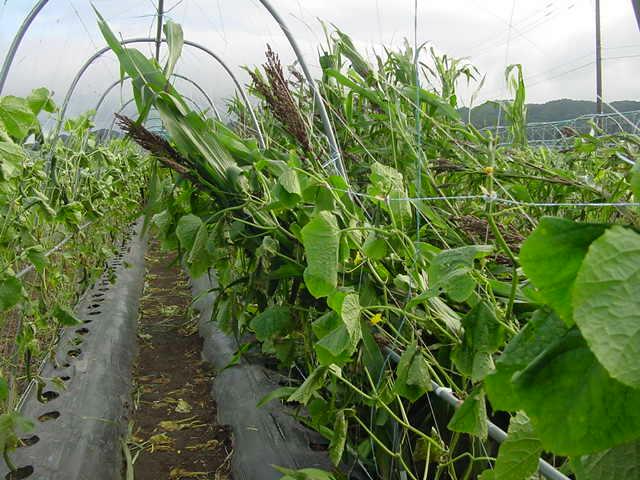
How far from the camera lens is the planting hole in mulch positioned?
2.07 meters

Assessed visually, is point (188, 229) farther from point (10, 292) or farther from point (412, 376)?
point (412, 376)

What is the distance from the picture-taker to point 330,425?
5.29ft

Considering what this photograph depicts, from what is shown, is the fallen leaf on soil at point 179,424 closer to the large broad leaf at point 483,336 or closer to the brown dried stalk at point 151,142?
the brown dried stalk at point 151,142

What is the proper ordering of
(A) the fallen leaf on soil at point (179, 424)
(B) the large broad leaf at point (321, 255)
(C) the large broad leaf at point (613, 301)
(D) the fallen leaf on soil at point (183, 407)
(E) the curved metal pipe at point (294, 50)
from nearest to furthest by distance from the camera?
(C) the large broad leaf at point (613, 301) → (B) the large broad leaf at point (321, 255) → (E) the curved metal pipe at point (294, 50) → (A) the fallen leaf on soil at point (179, 424) → (D) the fallen leaf on soil at point (183, 407)

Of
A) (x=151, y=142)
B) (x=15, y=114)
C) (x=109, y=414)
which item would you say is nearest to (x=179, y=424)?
(x=109, y=414)

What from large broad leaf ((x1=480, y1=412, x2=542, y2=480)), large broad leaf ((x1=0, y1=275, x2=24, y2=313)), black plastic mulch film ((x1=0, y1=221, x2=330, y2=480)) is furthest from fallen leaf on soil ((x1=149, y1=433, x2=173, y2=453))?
large broad leaf ((x1=480, y1=412, x2=542, y2=480))

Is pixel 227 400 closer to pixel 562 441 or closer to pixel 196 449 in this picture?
pixel 196 449

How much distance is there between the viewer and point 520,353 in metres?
0.35

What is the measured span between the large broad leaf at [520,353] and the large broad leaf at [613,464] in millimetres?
53

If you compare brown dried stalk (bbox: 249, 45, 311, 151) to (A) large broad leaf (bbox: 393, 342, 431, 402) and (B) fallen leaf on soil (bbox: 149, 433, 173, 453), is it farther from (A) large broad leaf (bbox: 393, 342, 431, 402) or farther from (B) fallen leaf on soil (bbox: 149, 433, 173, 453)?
(B) fallen leaf on soil (bbox: 149, 433, 173, 453)

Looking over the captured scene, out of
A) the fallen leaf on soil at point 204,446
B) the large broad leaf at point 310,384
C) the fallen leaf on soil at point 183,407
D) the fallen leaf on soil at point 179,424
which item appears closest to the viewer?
the large broad leaf at point 310,384

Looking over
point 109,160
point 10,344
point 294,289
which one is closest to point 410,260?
point 294,289

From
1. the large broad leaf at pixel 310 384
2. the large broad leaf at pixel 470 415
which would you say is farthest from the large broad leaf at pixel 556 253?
the large broad leaf at pixel 310 384

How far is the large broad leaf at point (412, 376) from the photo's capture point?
0.85 m
